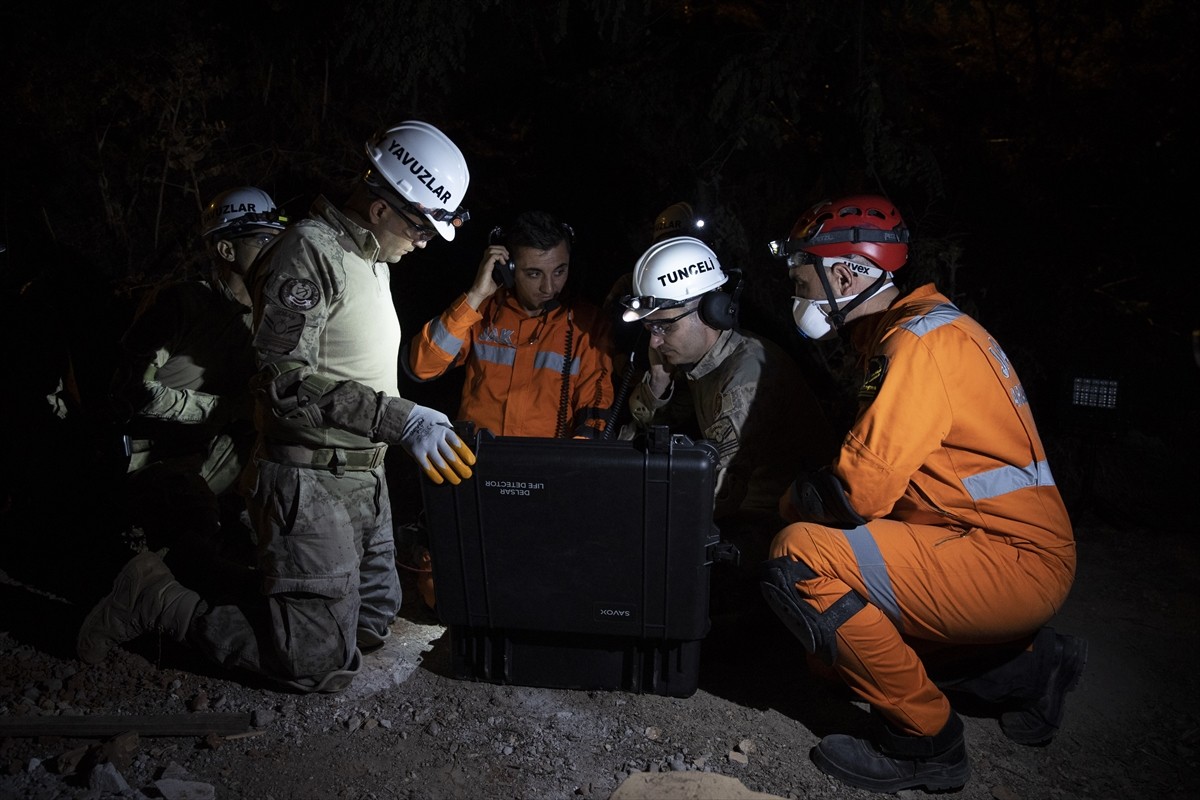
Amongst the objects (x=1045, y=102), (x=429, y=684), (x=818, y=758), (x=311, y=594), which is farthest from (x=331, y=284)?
(x=1045, y=102)

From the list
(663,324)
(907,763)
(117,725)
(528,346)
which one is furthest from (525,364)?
(907,763)

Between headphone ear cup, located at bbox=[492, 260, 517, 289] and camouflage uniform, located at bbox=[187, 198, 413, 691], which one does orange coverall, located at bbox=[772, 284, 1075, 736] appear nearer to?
camouflage uniform, located at bbox=[187, 198, 413, 691]

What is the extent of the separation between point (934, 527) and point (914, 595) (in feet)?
0.93

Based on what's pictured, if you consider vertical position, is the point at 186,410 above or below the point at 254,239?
below

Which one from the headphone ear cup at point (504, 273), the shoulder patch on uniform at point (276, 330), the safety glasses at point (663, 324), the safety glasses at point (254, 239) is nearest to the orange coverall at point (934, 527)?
the safety glasses at point (663, 324)

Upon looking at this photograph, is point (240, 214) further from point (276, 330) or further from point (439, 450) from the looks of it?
point (439, 450)

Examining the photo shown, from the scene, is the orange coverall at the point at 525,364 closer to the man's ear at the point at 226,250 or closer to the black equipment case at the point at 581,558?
the man's ear at the point at 226,250

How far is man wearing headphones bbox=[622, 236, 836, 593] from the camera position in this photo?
3.86m

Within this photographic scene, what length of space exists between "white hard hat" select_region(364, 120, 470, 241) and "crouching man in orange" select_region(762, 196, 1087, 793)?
6.01ft

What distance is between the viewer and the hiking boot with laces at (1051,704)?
3273 millimetres

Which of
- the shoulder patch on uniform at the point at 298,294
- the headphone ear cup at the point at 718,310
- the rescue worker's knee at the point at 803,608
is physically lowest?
the rescue worker's knee at the point at 803,608

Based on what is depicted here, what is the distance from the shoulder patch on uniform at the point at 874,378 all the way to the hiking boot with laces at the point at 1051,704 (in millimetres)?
1351

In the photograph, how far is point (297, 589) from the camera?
10.9ft

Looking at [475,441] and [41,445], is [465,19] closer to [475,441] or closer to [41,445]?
[475,441]
